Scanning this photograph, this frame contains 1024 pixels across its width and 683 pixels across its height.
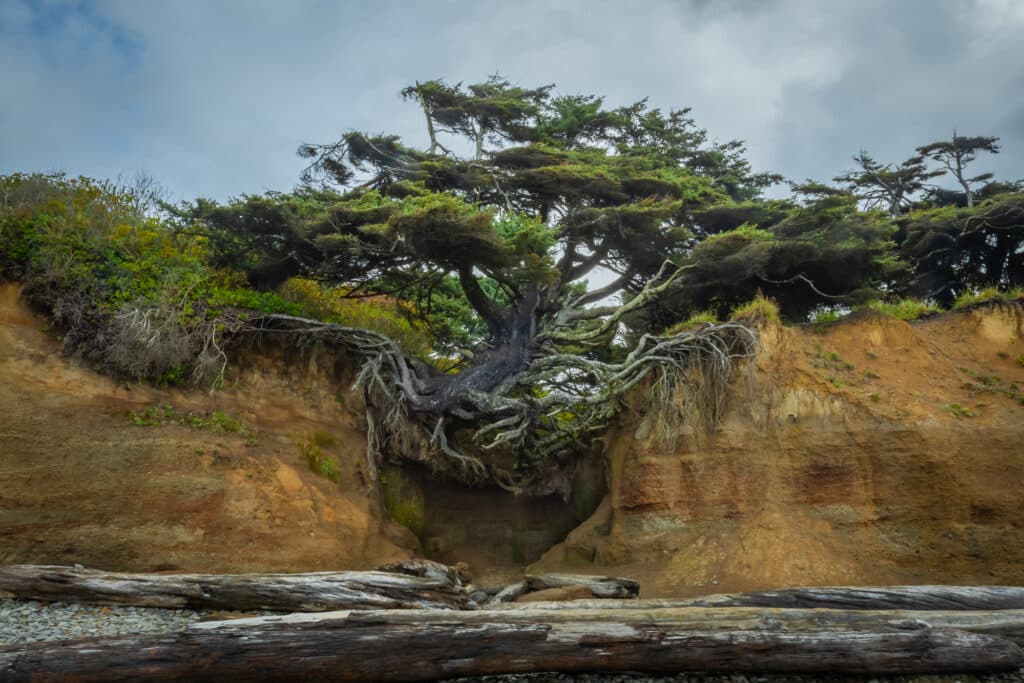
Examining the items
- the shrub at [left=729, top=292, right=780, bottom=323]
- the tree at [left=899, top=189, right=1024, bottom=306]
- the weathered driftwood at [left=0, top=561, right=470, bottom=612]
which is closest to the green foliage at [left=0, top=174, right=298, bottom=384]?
the weathered driftwood at [left=0, top=561, right=470, bottom=612]

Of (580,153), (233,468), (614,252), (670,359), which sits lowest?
(233,468)

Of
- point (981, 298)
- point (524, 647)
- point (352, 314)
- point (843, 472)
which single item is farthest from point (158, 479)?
point (981, 298)

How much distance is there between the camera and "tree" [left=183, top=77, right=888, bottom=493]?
1348 cm

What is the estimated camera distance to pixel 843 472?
39.3 feet

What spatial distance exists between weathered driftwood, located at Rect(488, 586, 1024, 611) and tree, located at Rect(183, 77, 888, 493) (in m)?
5.13

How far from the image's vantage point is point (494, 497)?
16656mm

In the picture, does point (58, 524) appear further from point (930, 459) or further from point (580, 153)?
point (930, 459)

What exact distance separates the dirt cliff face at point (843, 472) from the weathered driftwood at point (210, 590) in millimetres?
5452

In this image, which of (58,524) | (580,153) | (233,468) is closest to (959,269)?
(580,153)

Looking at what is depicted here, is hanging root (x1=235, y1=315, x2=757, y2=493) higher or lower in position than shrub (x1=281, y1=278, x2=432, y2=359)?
lower

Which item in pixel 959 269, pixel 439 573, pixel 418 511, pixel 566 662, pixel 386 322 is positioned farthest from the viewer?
pixel 959 269

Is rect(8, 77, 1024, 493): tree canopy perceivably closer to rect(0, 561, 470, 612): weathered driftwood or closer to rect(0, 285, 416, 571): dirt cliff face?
rect(0, 285, 416, 571): dirt cliff face

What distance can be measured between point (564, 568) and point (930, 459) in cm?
742

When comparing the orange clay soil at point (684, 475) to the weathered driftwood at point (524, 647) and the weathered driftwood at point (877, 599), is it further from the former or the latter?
the weathered driftwood at point (524, 647)
